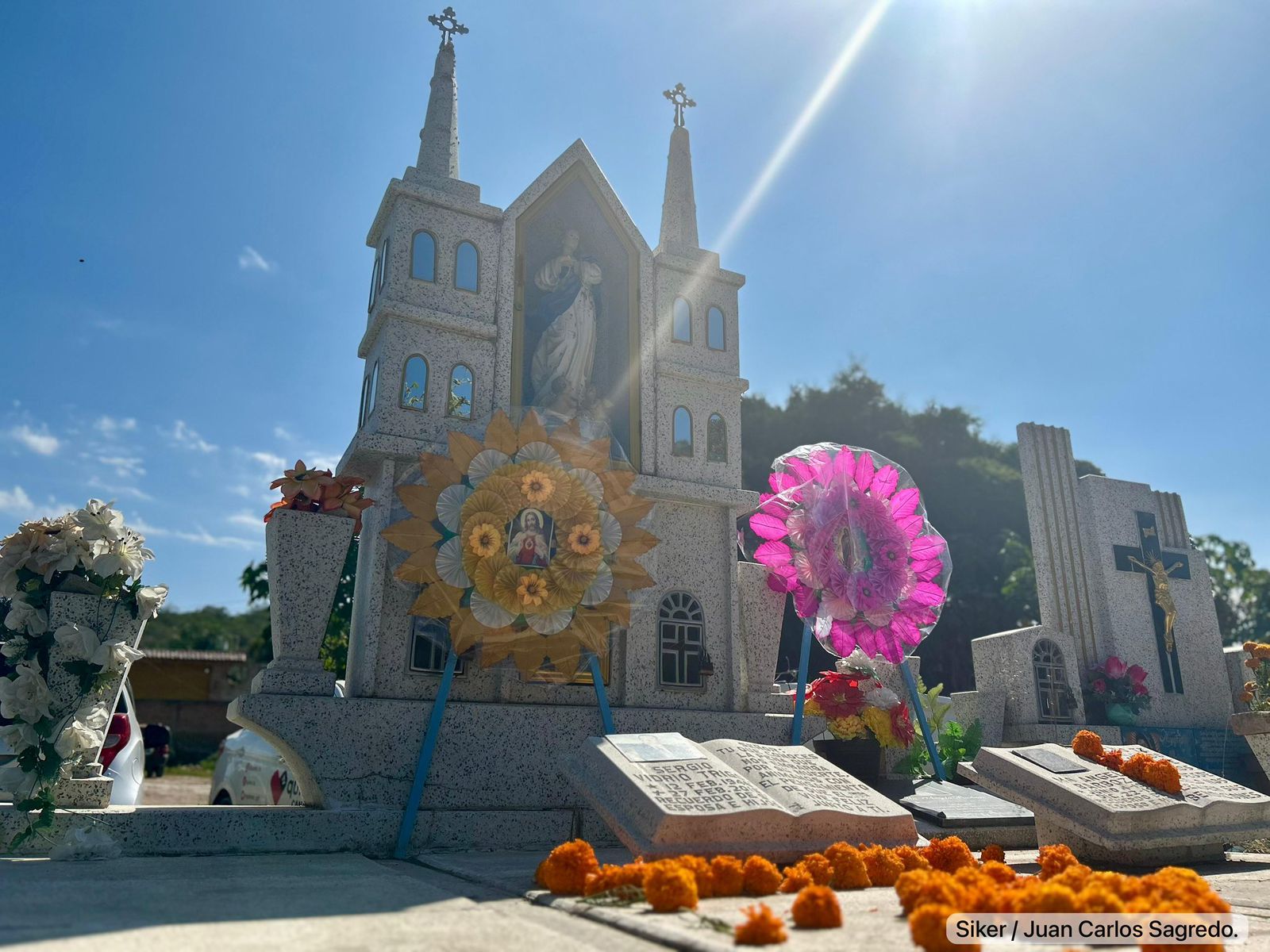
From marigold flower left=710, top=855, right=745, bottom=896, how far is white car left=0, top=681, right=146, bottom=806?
4.44 m

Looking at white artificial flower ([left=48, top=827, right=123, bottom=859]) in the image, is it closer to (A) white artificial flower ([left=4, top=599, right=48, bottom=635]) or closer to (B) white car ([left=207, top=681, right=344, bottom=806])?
(A) white artificial flower ([left=4, top=599, right=48, bottom=635])

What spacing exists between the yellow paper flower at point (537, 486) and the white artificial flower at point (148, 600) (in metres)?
2.45

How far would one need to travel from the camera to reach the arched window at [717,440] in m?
8.59

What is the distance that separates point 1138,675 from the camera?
11.7 m

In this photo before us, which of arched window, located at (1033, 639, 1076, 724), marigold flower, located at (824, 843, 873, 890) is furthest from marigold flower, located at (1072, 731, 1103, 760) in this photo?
arched window, located at (1033, 639, 1076, 724)

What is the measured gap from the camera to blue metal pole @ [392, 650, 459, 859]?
5594 mm

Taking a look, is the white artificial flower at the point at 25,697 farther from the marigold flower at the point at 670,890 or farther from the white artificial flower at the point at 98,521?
the marigold flower at the point at 670,890

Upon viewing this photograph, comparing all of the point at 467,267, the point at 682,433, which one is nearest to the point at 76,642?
the point at 467,267

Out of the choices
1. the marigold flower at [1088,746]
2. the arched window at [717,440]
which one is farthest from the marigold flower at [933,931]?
the arched window at [717,440]

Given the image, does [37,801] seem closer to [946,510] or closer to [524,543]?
[524,543]

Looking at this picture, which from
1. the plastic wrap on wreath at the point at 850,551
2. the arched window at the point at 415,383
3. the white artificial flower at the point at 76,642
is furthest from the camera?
the plastic wrap on wreath at the point at 850,551

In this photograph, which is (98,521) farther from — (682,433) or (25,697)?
(682,433)

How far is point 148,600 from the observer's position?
5609 mm

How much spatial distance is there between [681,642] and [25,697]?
4.68m
